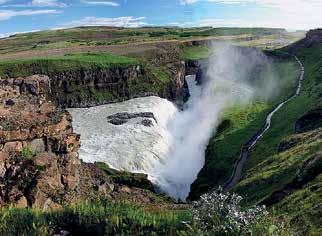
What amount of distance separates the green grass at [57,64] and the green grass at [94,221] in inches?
3173

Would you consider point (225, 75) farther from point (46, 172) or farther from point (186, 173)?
point (46, 172)

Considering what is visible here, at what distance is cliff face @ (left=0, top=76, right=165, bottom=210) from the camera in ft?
131

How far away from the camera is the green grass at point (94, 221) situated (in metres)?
16.5

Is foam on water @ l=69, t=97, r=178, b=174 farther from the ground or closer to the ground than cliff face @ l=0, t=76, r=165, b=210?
closer to the ground

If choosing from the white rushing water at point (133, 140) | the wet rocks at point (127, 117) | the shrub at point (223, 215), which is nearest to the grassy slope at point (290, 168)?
the shrub at point (223, 215)

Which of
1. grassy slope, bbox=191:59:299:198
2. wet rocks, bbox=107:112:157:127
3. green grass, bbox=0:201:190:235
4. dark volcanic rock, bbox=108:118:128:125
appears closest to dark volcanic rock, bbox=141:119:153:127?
wet rocks, bbox=107:112:157:127

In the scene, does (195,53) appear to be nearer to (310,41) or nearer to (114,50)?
(114,50)

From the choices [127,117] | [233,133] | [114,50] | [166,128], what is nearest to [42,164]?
[127,117]

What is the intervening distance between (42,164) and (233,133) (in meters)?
45.7

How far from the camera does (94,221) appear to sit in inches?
687

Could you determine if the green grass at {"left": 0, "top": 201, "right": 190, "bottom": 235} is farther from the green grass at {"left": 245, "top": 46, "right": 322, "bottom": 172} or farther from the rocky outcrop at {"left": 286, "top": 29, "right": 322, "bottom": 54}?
the rocky outcrop at {"left": 286, "top": 29, "right": 322, "bottom": 54}

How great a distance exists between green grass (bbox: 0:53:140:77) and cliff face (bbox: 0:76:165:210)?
133ft

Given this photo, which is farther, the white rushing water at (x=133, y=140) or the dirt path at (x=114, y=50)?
the dirt path at (x=114, y=50)

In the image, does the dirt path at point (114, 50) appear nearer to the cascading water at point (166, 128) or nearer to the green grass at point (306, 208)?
the cascading water at point (166, 128)
